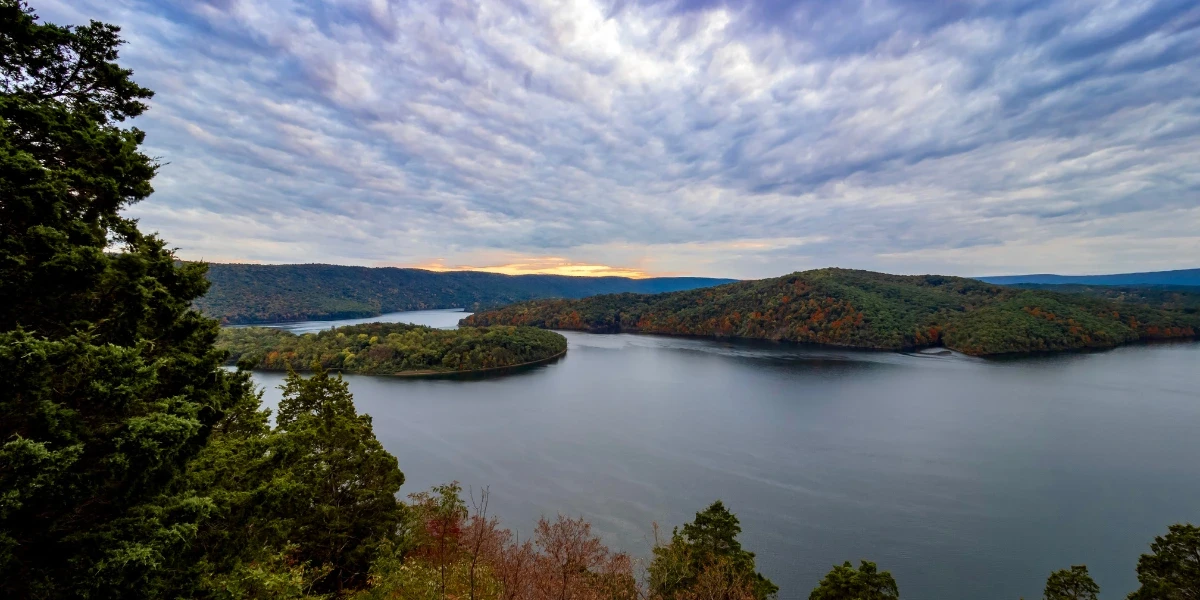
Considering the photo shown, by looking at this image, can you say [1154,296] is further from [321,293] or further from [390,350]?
[321,293]

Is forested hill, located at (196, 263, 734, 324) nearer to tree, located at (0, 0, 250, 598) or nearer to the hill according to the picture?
tree, located at (0, 0, 250, 598)

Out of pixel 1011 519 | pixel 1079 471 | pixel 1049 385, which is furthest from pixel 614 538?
pixel 1049 385

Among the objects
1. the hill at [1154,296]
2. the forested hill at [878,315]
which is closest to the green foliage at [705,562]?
the forested hill at [878,315]

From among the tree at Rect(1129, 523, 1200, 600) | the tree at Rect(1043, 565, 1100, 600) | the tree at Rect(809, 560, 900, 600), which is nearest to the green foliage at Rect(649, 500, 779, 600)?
the tree at Rect(809, 560, 900, 600)

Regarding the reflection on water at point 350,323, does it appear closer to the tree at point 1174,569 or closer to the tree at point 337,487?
the tree at point 337,487

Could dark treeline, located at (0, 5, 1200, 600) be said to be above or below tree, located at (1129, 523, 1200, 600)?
above

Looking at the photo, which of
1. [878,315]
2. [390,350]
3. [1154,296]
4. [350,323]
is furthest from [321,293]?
[1154,296]
